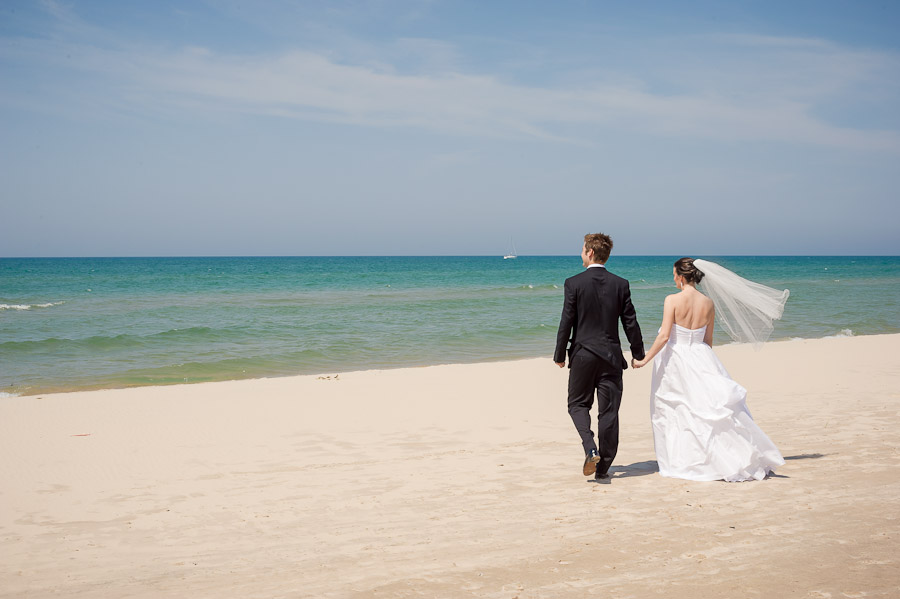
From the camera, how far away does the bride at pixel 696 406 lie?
5547 millimetres

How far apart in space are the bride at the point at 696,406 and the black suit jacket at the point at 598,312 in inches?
12.7

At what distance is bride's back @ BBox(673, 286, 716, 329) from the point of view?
5707mm

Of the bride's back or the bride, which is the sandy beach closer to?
the bride

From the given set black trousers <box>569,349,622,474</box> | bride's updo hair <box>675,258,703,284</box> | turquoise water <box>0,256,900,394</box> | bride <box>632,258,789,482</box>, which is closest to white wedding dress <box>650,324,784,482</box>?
bride <box>632,258,789,482</box>

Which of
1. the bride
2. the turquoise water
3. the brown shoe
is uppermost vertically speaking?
the bride

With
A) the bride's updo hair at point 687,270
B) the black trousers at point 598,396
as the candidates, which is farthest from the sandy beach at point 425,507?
the bride's updo hair at point 687,270

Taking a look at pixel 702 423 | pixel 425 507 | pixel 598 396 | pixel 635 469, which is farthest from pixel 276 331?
pixel 702 423

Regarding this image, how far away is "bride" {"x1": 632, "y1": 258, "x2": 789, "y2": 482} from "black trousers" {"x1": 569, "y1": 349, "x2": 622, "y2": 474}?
314 millimetres

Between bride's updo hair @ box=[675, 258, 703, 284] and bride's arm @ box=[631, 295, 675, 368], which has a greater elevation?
bride's updo hair @ box=[675, 258, 703, 284]

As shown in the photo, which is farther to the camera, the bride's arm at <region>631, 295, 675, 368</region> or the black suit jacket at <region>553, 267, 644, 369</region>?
the bride's arm at <region>631, 295, 675, 368</region>

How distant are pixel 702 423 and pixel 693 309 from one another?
3.05 ft

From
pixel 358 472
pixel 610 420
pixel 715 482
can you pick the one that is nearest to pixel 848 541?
pixel 715 482

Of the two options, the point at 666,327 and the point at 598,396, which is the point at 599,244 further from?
the point at 598,396

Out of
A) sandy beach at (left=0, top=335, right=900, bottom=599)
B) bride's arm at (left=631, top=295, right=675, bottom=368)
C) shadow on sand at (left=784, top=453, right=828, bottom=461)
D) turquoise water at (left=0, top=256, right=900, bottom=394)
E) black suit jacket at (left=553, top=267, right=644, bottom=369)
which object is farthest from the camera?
turquoise water at (left=0, top=256, right=900, bottom=394)
